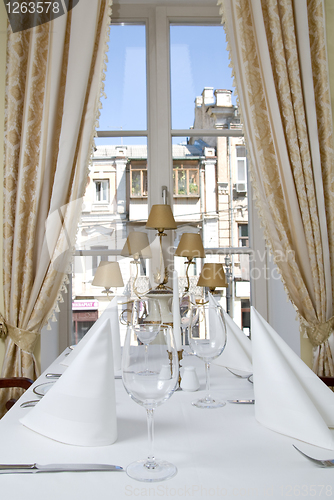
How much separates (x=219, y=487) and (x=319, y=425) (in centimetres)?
24

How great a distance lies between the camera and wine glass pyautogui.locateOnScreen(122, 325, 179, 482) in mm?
606

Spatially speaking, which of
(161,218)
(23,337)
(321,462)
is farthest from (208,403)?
(23,337)

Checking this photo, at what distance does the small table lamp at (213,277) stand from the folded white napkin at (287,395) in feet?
4.52

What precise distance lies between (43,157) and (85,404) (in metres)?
1.60

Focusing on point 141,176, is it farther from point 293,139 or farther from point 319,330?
point 319,330

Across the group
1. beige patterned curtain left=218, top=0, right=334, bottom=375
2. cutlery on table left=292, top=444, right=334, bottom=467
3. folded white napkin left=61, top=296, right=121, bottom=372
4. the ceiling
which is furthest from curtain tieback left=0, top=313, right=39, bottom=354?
the ceiling

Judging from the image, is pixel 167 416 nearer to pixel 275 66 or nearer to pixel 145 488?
pixel 145 488

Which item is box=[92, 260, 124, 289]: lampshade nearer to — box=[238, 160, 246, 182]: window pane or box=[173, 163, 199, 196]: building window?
box=[173, 163, 199, 196]: building window

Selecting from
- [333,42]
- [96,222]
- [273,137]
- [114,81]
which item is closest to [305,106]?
[273,137]

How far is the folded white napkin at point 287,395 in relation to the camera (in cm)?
73

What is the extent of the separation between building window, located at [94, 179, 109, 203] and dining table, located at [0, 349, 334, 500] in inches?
63.5

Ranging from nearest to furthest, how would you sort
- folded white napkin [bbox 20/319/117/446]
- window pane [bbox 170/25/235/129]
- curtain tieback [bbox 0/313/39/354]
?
folded white napkin [bbox 20/319/117/446] < curtain tieback [bbox 0/313/39/354] < window pane [bbox 170/25/235/129]

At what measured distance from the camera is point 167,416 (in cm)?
88

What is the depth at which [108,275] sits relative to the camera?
2410 millimetres
